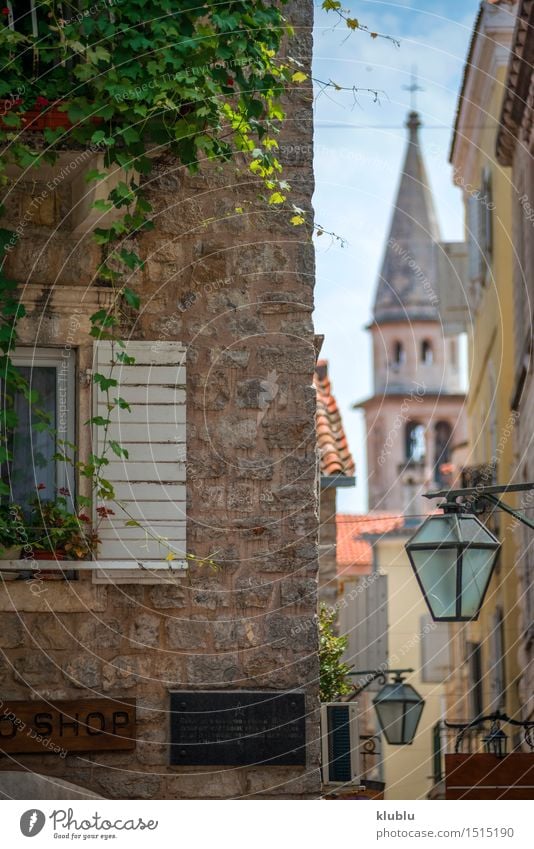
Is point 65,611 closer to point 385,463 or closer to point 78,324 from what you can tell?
point 78,324

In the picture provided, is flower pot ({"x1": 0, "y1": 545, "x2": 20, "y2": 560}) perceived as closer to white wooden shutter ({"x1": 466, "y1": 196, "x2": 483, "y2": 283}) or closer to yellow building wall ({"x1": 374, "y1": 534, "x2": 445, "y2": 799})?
white wooden shutter ({"x1": 466, "y1": 196, "x2": 483, "y2": 283})

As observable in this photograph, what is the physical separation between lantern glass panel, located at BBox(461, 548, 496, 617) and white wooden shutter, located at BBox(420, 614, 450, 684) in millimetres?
27593

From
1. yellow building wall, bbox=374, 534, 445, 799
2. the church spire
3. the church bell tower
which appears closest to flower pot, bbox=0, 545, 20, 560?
yellow building wall, bbox=374, 534, 445, 799

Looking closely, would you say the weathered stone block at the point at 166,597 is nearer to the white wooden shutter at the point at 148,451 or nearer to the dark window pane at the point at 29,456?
the white wooden shutter at the point at 148,451

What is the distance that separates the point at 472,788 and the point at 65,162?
4.60 m

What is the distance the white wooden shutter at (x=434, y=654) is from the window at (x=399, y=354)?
41650 millimetres

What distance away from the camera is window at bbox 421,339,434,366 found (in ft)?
267

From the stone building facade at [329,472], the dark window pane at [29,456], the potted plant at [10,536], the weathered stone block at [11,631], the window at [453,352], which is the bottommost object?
the weathered stone block at [11,631]

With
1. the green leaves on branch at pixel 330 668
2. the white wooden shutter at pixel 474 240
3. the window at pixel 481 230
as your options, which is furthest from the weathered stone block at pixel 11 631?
the white wooden shutter at pixel 474 240

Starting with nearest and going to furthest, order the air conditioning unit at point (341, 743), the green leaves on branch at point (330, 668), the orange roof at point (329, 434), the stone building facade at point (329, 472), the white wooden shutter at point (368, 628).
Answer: the air conditioning unit at point (341, 743) < the green leaves on branch at point (330, 668) < the stone building facade at point (329, 472) < the orange roof at point (329, 434) < the white wooden shutter at point (368, 628)

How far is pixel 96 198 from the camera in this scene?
988 centimetres

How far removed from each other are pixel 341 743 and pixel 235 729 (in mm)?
1392

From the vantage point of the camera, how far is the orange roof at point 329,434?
1670 centimetres

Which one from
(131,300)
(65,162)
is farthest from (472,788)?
(65,162)
